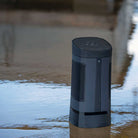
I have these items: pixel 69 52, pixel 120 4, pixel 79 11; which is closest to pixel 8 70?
pixel 69 52

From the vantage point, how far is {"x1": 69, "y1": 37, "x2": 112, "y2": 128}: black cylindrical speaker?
5.10 m

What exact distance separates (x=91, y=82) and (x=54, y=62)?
3.40 meters

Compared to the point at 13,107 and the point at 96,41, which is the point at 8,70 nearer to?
the point at 13,107

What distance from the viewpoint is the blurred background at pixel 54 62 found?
547 centimetres

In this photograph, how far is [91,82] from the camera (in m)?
5.16

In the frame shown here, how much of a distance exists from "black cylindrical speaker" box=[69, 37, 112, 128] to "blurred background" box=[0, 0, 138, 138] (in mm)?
155

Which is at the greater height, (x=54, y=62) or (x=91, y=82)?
(x=91, y=82)

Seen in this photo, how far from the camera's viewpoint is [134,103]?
6.32 metres

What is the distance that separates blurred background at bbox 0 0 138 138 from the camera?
5.47 m

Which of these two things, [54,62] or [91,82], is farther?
[54,62]

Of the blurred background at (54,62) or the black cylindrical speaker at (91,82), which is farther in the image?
the blurred background at (54,62)

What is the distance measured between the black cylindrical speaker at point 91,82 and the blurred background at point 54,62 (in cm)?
16

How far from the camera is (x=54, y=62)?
8508mm

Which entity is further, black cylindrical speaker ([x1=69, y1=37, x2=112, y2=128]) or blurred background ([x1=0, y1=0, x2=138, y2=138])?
blurred background ([x1=0, y1=0, x2=138, y2=138])
